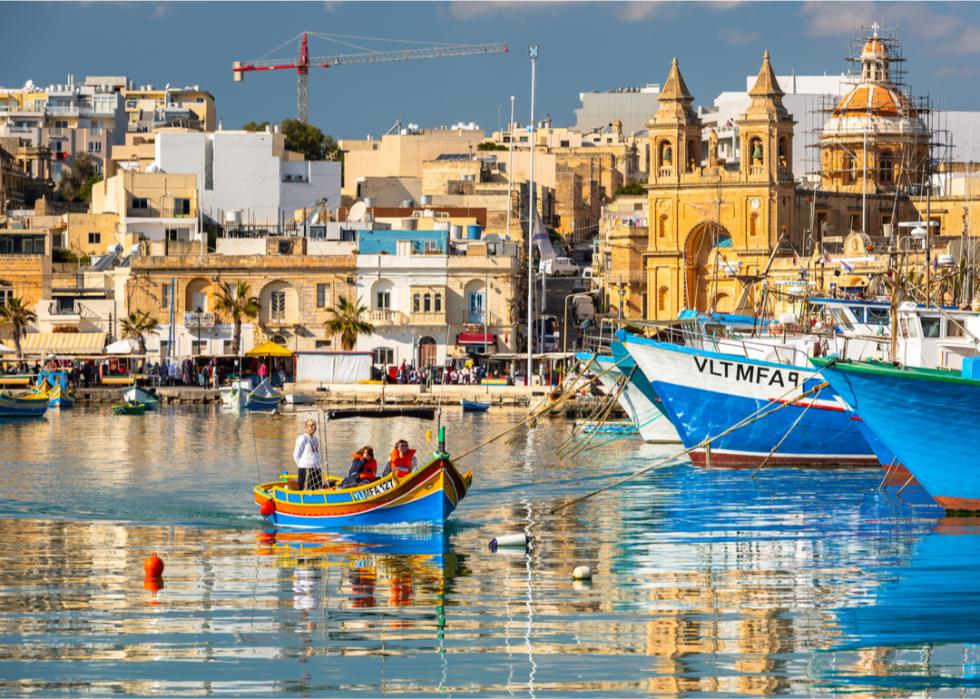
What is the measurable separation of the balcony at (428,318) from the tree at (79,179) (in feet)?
202

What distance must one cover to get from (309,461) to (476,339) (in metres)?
Answer: 61.1

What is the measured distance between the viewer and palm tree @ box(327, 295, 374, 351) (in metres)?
92.8

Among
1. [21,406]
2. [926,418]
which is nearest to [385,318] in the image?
[21,406]

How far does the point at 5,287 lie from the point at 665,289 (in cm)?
3737

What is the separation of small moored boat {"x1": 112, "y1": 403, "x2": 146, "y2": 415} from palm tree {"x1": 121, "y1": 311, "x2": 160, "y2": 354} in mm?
16576

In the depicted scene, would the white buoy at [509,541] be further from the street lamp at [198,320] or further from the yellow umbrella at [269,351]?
the street lamp at [198,320]

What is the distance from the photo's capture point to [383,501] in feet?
110

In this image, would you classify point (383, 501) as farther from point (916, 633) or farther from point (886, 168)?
point (886, 168)

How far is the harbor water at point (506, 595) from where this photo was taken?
69.3 feet

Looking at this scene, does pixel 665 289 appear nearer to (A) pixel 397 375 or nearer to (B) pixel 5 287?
(A) pixel 397 375

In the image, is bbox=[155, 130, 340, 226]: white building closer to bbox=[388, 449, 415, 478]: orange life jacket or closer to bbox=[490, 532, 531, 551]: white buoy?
bbox=[388, 449, 415, 478]: orange life jacket

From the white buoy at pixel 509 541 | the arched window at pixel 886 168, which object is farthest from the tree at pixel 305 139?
the white buoy at pixel 509 541

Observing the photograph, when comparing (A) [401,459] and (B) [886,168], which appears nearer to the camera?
(A) [401,459]

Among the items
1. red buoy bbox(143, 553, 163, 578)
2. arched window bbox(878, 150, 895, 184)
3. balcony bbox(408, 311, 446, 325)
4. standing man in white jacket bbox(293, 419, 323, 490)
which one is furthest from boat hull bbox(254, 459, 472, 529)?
arched window bbox(878, 150, 895, 184)
